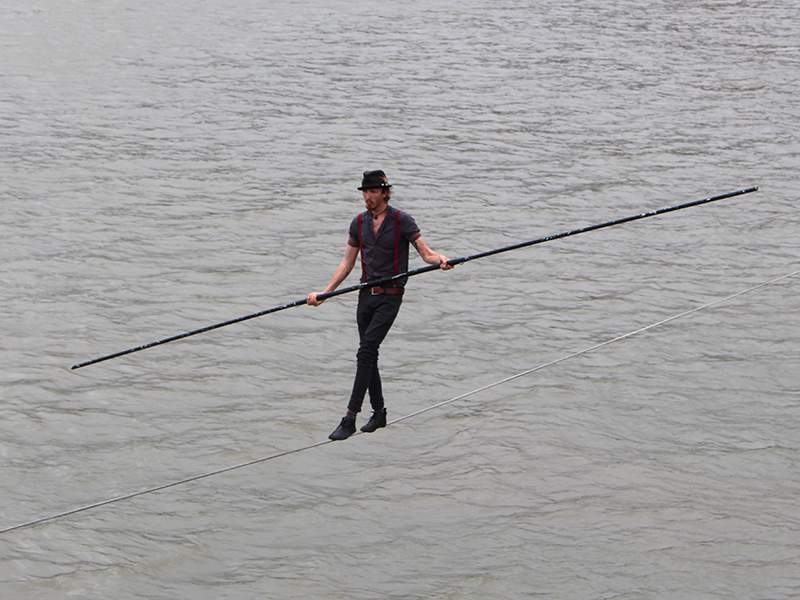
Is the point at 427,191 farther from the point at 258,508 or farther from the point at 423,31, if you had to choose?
the point at 423,31

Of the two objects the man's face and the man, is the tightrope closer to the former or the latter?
the man

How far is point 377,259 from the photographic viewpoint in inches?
371

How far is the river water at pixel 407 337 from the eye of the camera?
9.72 metres

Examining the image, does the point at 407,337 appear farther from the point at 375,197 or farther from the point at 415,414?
the point at 375,197

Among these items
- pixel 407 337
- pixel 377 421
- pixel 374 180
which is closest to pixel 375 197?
pixel 374 180

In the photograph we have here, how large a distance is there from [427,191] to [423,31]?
16.6 metres

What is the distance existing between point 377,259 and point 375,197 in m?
0.59

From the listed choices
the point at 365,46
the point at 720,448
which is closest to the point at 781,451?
the point at 720,448

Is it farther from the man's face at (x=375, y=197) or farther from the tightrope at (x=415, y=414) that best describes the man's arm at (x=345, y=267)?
the tightrope at (x=415, y=414)

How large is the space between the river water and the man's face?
306 cm

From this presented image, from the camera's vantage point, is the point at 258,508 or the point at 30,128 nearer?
the point at 258,508

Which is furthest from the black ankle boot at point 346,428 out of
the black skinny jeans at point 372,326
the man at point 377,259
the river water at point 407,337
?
the river water at point 407,337

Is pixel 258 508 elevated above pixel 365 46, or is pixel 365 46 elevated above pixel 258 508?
pixel 365 46

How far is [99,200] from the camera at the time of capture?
1958cm
